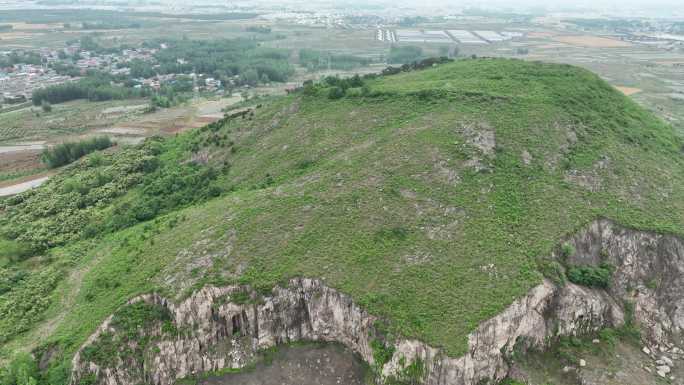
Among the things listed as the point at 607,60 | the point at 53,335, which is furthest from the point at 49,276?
the point at 607,60

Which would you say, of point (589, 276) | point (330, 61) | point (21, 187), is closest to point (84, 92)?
point (21, 187)

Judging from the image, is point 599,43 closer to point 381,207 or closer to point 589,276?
point 589,276

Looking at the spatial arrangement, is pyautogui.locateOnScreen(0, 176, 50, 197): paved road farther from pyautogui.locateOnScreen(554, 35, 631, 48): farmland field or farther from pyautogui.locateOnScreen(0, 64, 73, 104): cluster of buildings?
pyautogui.locateOnScreen(554, 35, 631, 48): farmland field

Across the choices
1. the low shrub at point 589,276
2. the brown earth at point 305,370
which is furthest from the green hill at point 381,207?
the brown earth at point 305,370

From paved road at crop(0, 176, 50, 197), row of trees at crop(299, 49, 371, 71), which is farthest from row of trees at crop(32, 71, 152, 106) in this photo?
row of trees at crop(299, 49, 371, 71)

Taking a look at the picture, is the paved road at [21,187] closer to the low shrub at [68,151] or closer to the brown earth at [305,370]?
the low shrub at [68,151]

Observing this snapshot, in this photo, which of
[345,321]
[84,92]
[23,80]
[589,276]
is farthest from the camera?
[23,80]
